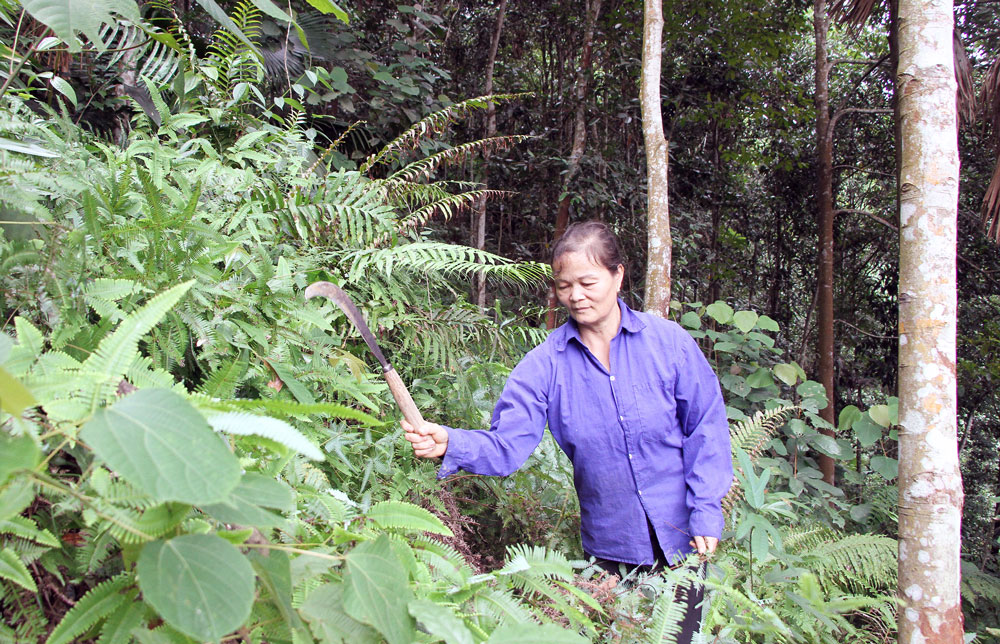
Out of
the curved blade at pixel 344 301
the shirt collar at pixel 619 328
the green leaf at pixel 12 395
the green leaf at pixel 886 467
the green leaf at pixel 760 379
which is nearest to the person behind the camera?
the green leaf at pixel 12 395

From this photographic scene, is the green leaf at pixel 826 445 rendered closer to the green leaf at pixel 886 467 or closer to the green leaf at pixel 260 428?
the green leaf at pixel 886 467

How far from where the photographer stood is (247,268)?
1972mm

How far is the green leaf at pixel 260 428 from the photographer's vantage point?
0.61m

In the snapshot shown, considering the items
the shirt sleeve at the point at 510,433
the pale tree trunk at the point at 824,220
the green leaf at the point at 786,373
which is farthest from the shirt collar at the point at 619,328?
the pale tree trunk at the point at 824,220

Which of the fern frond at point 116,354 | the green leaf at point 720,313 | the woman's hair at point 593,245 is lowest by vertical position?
the green leaf at point 720,313

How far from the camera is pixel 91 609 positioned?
682mm

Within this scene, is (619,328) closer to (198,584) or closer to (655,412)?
(655,412)

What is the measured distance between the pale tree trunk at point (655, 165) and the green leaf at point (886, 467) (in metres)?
1.49

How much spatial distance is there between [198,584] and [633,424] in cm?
186

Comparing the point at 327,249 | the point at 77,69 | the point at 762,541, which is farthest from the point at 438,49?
the point at 762,541

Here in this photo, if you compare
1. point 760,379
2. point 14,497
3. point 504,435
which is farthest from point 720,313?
point 14,497

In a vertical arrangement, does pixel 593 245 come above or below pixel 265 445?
above

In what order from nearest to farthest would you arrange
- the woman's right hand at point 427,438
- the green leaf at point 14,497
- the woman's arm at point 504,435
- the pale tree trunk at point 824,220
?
the green leaf at point 14,497 → the woman's right hand at point 427,438 → the woman's arm at point 504,435 → the pale tree trunk at point 824,220

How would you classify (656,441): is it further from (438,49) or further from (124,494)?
(438,49)
